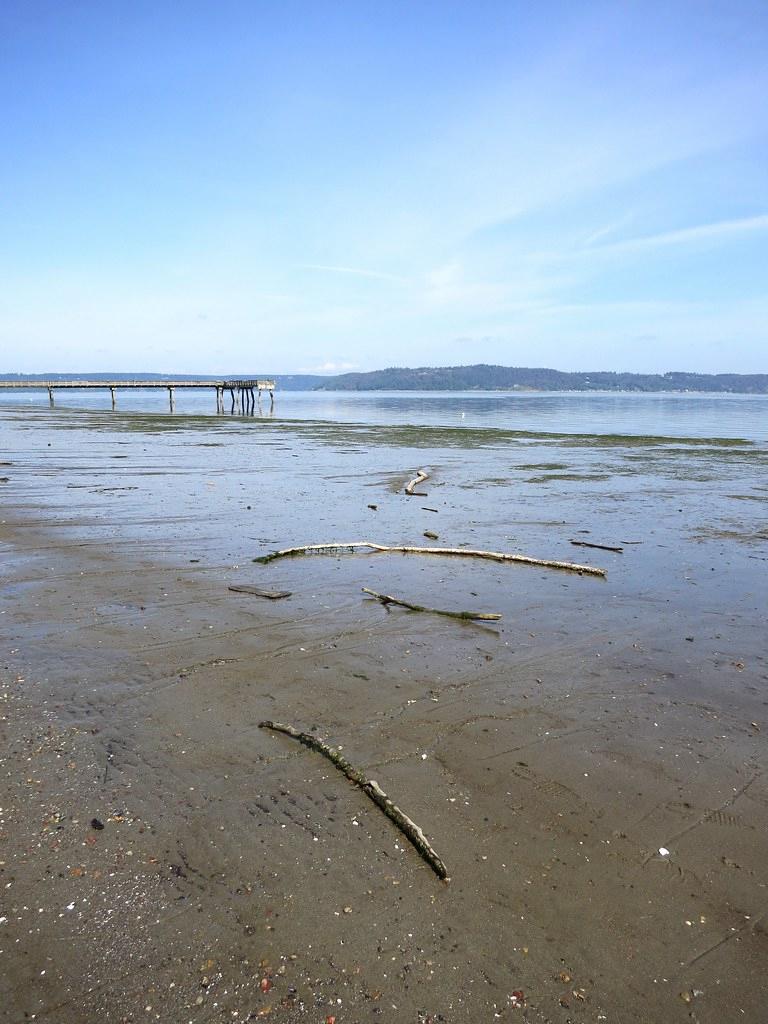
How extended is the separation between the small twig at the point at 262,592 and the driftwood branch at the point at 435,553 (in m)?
1.84

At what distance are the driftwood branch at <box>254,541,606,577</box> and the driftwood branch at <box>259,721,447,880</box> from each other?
693cm

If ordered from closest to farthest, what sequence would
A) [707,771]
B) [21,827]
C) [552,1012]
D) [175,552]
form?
1. [552,1012]
2. [21,827]
3. [707,771]
4. [175,552]

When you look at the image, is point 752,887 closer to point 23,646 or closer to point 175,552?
point 23,646

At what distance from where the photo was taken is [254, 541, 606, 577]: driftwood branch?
1298cm

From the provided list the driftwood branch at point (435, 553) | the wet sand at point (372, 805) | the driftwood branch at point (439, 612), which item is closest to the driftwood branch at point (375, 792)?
the wet sand at point (372, 805)

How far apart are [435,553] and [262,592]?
432cm

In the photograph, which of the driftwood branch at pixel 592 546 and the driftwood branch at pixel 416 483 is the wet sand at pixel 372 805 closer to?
the driftwood branch at pixel 592 546

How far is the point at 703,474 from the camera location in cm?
3045

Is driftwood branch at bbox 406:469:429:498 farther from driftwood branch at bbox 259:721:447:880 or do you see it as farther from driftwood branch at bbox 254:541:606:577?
driftwood branch at bbox 259:721:447:880

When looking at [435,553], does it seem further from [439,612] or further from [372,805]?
[372,805]

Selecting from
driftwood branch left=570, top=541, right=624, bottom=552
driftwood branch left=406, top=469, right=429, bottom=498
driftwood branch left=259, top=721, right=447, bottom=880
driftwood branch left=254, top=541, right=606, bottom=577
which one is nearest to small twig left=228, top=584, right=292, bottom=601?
driftwood branch left=254, top=541, right=606, bottom=577

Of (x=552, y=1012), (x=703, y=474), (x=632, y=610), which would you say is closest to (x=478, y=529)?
(x=632, y=610)

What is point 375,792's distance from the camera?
5504mm

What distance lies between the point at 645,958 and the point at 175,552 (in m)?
11.6
